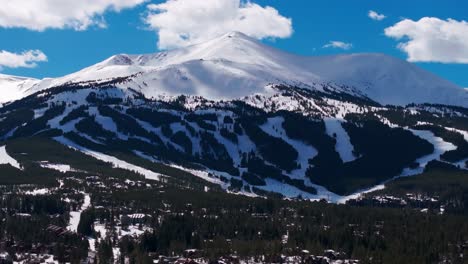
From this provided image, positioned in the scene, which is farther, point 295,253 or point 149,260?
point 295,253

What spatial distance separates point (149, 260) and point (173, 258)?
Result: 10278mm

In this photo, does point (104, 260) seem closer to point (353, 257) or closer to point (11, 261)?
point (11, 261)

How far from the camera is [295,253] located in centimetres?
19912

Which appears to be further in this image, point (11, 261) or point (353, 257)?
point (353, 257)

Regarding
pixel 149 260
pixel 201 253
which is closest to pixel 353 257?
pixel 201 253

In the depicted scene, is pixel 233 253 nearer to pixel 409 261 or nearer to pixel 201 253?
pixel 201 253

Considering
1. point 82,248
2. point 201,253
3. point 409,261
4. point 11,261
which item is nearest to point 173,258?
point 201,253

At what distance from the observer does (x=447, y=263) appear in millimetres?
192125

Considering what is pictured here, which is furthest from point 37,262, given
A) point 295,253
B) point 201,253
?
point 295,253

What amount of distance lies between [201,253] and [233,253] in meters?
7.20

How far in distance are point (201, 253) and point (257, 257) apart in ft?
42.9

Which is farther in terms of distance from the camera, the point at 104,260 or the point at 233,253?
the point at 233,253

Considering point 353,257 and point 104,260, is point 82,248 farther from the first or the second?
point 353,257

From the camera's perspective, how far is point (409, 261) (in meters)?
187
